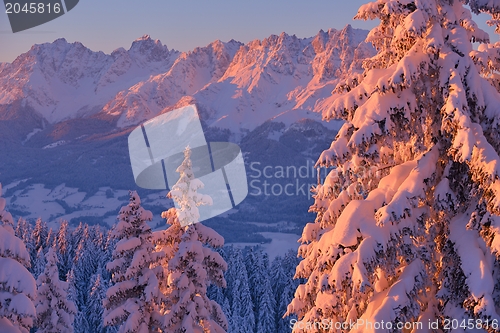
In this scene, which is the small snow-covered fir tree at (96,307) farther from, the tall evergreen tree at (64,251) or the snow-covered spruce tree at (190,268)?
the snow-covered spruce tree at (190,268)

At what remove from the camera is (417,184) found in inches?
279

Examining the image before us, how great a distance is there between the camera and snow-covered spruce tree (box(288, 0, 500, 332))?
6.77 meters

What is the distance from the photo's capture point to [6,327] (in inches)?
511

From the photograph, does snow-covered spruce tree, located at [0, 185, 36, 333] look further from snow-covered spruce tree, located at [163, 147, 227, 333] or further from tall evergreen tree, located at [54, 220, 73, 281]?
tall evergreen tree, located at [54, 220, 73, 281]

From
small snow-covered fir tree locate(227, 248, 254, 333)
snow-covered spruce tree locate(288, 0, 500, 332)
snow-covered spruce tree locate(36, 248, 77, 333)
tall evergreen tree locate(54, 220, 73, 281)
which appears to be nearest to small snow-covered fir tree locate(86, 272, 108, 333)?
small snow-covered fir tree locate(227, 248, 254, 333)

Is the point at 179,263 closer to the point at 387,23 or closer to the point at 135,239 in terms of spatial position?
the point at 135,239

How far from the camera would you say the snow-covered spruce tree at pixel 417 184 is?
677 cm

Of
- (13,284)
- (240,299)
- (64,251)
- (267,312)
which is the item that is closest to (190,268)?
(13,284)

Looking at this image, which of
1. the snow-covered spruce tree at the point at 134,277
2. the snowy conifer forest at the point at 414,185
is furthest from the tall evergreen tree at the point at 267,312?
the snowy conifer forest at the point at 414,185

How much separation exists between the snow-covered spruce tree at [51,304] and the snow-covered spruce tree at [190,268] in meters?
9.33

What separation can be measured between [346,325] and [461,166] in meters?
2.47

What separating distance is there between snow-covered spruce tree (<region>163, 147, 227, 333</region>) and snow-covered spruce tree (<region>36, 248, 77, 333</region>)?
30.6ft

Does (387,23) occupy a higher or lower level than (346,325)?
higher

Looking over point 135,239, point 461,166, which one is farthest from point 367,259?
point 135,239
